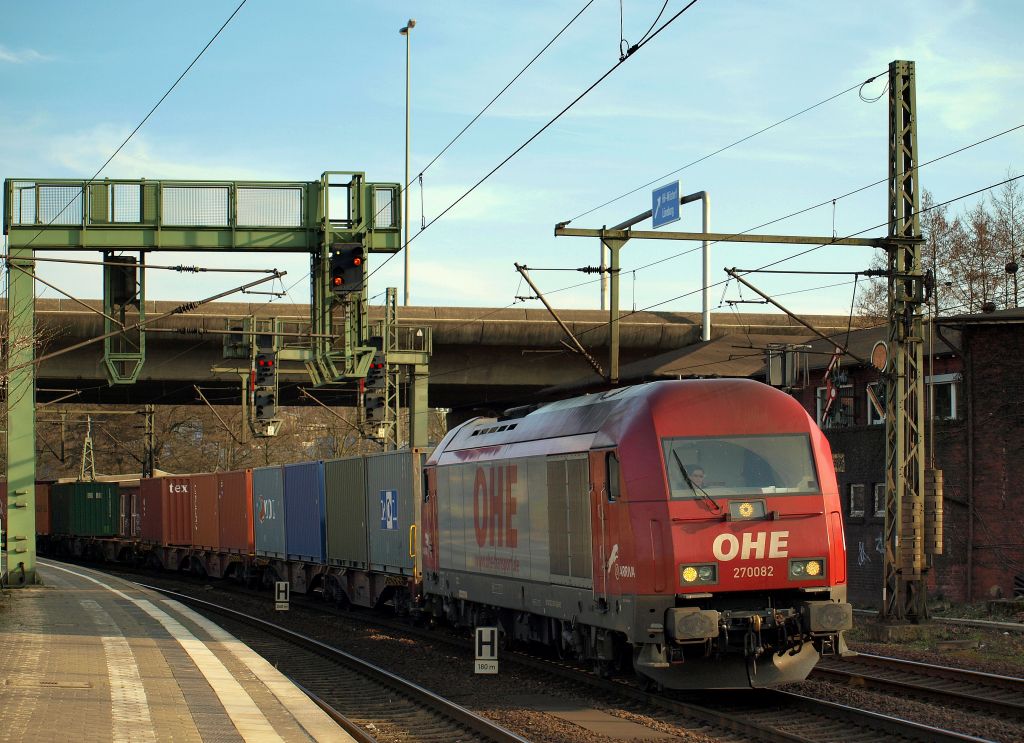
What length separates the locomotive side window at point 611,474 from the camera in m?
13.0

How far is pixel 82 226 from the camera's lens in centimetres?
2773

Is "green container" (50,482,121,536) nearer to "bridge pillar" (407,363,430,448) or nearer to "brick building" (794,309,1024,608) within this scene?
"bridge pillar" (407,363,430,448)

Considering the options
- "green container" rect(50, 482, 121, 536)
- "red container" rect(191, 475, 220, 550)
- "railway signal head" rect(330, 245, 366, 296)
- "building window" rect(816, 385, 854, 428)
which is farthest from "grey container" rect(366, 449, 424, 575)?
"green container" rect(50, 482, 121, 536)

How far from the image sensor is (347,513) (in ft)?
85.9

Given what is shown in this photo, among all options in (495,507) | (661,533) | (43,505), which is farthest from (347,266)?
(43,505)

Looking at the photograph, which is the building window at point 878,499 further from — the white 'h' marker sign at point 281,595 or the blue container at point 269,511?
the blue container at point 269,511

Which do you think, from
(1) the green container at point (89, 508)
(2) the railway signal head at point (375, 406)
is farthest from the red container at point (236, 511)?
(1) the green container at point (89, 508)

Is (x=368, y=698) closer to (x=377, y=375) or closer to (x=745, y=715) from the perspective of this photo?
(x=745, y=715)

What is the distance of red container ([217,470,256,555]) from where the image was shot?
1340 inches

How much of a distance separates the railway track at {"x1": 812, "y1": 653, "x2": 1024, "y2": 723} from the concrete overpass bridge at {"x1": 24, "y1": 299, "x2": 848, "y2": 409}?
82.7ft

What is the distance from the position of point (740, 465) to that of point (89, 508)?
43.4 m

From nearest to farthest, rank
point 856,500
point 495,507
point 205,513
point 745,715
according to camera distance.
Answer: point 745,715 → point 495,507 → point 856,500 → point 205,513

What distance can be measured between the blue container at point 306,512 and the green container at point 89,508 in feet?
70.5

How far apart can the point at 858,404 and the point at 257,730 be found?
24841mm
